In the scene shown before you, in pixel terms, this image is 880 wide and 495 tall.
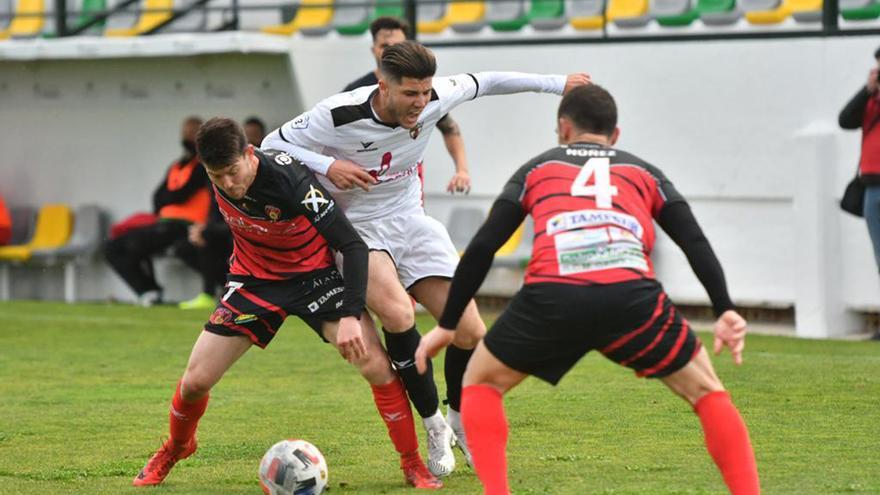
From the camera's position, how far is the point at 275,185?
6.24 metres

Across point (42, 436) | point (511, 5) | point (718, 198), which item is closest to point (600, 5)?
point (511, 5)

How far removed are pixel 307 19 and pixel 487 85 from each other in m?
9.85

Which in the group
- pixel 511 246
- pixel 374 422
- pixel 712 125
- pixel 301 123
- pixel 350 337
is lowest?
pixel 511 246

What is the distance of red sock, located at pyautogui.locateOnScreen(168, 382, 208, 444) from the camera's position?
21.6 ft

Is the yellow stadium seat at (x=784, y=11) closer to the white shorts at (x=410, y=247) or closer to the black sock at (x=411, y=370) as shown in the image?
the white shorts at (x=410, y=247)

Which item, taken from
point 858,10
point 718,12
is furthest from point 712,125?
point 858,10

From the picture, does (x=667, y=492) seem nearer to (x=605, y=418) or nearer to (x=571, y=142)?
(x=571, y=142)

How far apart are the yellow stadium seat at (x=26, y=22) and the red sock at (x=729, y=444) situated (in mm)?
14985

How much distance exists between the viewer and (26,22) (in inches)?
749

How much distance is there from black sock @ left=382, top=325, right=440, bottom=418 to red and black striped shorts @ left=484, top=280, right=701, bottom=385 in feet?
4.64

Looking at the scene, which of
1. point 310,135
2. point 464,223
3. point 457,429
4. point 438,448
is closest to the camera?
point 438,448

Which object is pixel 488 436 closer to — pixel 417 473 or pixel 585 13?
pixel 417 473

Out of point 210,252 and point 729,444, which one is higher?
point 729,444

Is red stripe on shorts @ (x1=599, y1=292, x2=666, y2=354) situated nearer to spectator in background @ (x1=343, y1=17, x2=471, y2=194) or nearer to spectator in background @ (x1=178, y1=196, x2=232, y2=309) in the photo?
spectator in background @ (x1=343, y1=17, x2=471, y2=194)
